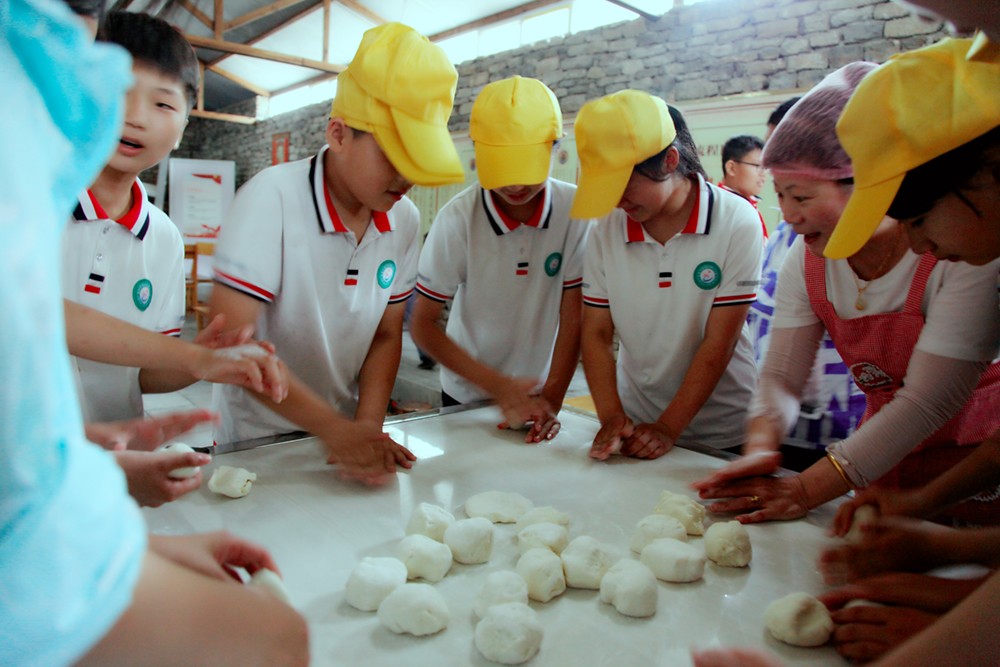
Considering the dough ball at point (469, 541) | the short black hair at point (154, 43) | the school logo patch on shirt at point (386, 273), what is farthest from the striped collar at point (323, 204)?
the dough ball at point (469, 541)

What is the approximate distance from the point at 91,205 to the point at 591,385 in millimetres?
1403

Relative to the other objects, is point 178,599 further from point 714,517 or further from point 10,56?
point 714,517

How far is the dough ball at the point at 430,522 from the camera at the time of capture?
3.84 feet

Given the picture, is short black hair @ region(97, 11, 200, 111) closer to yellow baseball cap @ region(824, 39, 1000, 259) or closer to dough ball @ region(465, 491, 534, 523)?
dough ball @ region(465, 491, 534, 523)

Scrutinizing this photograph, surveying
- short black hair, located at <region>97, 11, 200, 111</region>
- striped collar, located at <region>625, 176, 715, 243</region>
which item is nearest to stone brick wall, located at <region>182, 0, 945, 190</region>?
striped collar, located at <region>625, 176, 715, 243</region>

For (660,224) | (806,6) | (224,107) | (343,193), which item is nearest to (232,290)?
(343,193)

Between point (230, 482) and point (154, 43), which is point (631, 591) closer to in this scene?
point (230, 482)

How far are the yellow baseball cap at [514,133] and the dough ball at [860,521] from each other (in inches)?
44.1

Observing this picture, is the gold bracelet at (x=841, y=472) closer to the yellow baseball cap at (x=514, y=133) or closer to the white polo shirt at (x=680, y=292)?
the white polo shirt at (x=680, y=292)

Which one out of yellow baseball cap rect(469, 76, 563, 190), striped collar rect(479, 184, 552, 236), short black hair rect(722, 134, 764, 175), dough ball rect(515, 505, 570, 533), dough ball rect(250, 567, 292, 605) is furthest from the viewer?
short black hair rect(722, 134, 764, 175)

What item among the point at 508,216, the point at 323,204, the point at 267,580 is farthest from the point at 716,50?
the point at 267,580

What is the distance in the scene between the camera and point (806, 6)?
4812 millimetres

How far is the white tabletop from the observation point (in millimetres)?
909

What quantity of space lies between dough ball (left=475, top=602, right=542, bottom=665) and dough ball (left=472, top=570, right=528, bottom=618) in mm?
60
